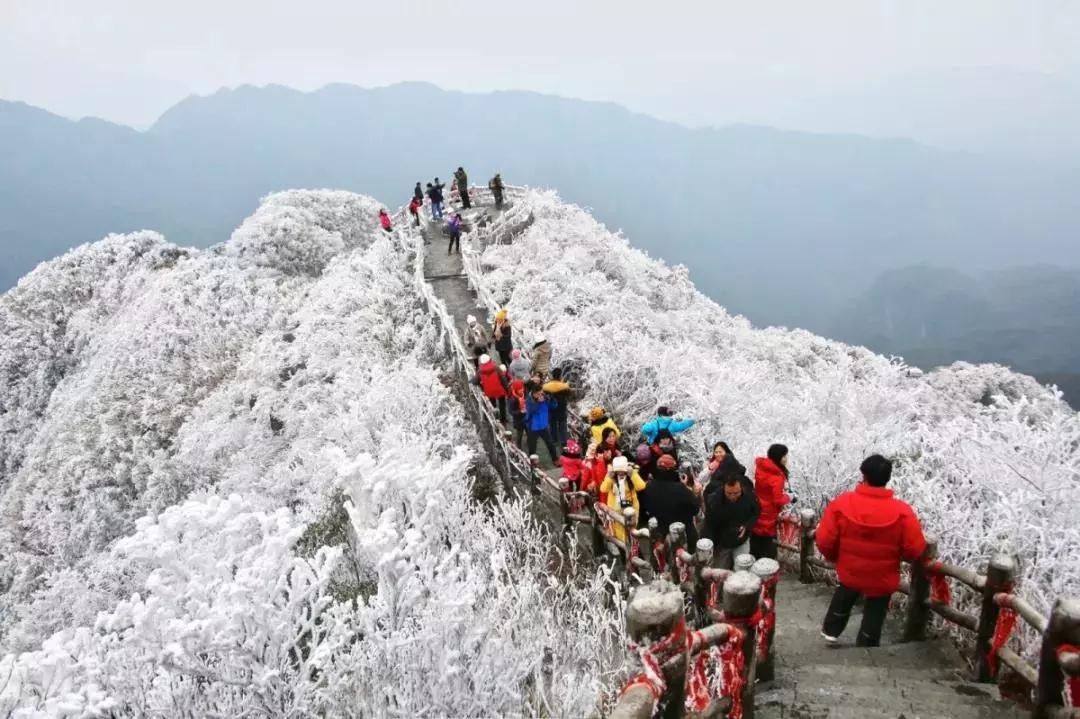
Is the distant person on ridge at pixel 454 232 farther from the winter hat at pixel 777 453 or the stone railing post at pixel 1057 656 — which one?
the stone railing post at pixel 1057 656

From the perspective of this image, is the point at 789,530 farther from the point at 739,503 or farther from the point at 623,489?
the point at 623,489

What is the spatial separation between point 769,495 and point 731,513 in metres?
0.64

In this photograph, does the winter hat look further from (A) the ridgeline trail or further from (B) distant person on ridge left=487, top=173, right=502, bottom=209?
(B) distant person on ridge left=487, top=173, right=502, bottom=209

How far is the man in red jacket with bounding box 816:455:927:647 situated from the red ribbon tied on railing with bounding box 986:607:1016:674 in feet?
1.93

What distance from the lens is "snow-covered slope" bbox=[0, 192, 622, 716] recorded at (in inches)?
177

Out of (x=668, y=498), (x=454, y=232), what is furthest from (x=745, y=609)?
(x=454, y=232)

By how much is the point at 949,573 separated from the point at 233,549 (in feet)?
18.7

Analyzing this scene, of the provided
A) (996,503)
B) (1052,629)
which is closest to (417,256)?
(996,503)

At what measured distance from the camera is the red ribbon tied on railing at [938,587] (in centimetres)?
474

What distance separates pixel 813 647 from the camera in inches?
203

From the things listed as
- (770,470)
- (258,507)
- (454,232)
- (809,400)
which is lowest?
(258,507)

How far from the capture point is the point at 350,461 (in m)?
6.97

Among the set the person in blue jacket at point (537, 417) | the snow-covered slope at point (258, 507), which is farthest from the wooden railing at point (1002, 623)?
the person in blue jacket at point (537, 417)

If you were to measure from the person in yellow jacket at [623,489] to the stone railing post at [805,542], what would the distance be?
157 centimetres
